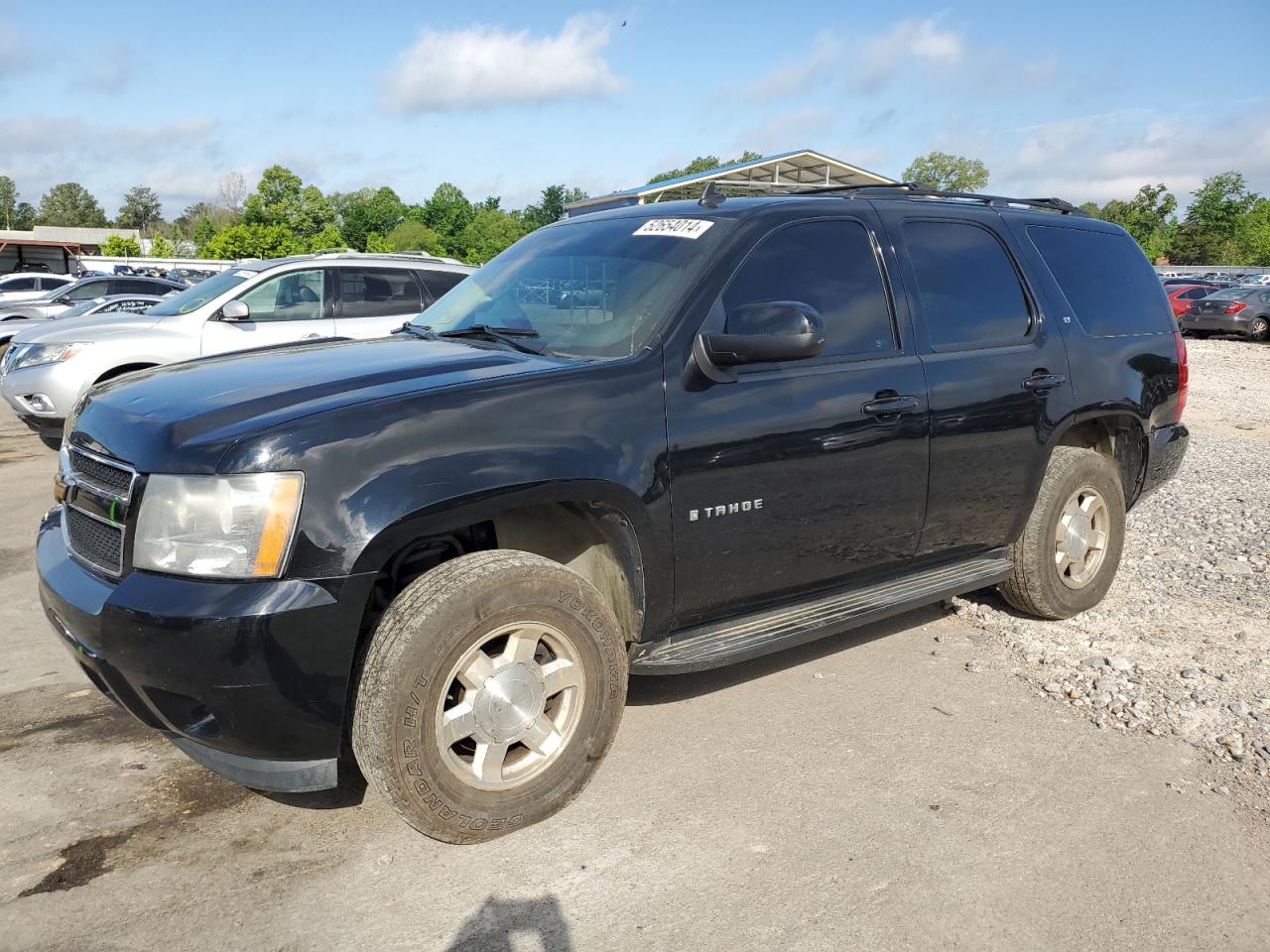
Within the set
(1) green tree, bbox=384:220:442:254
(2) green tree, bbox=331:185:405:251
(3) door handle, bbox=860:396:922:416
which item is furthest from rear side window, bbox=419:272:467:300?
(2) green tree, bbox=331:185:405:251

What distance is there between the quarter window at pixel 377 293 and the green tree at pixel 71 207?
448ft

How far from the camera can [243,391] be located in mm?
3025

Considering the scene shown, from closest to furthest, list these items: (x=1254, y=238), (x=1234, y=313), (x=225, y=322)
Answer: (x=225, y=322), (x=1234, y=313), (x=1254, y=238)

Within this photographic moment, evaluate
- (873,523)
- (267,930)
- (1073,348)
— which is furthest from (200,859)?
(1073,348)

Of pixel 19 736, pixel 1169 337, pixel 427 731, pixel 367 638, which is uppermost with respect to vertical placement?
pixel 1169 337

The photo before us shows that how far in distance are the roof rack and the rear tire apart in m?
1.25

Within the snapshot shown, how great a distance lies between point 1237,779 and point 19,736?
4.33m

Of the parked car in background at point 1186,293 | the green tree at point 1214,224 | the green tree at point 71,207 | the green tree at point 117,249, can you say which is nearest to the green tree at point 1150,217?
the green tree at point 1214,224

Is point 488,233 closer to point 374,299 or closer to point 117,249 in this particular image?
point 117,249

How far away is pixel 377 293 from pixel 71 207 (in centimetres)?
14417

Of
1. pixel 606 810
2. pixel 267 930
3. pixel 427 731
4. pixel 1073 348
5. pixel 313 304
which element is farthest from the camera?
pixel 313 304

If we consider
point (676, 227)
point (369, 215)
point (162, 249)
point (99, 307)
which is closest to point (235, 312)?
point (676, 227)

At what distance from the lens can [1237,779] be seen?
340 cm

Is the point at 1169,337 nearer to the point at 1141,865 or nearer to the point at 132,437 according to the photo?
the point at 1141,865
